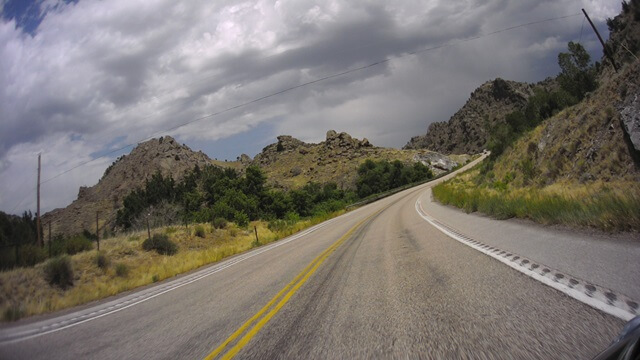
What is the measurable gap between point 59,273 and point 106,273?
2.51m

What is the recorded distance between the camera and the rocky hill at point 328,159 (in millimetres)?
114812

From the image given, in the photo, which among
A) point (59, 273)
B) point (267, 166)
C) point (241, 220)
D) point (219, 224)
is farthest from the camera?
point (267, 166)

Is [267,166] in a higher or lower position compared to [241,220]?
higher

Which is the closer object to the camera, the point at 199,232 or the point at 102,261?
the point at 102,261

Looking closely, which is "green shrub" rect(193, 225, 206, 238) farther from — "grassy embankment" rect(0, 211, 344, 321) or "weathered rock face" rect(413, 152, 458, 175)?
"weathered rock face" rect(413, 152, 458, 175)

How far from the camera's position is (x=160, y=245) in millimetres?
24281

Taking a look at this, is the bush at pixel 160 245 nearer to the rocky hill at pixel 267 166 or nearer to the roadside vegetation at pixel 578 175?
the roadside vegetation at pixel 578 175

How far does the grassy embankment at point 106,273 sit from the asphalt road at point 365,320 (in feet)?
10.9

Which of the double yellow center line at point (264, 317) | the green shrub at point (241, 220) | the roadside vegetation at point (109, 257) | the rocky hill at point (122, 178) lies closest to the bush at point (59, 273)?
the roadside vegetation at point (109, 257)

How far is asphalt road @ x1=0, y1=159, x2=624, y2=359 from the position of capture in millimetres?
3350

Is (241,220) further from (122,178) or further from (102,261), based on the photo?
(122,178)

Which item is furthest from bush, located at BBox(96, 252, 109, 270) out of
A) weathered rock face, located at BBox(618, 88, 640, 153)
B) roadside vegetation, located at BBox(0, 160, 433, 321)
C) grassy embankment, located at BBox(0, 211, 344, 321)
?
weathered rock face, located at BBox(618, 88, 640, 153)

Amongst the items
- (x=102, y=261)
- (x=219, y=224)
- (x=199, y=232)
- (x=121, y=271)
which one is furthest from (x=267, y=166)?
(x=121, y=271)

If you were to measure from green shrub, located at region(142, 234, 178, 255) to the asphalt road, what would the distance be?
52.6 ft
